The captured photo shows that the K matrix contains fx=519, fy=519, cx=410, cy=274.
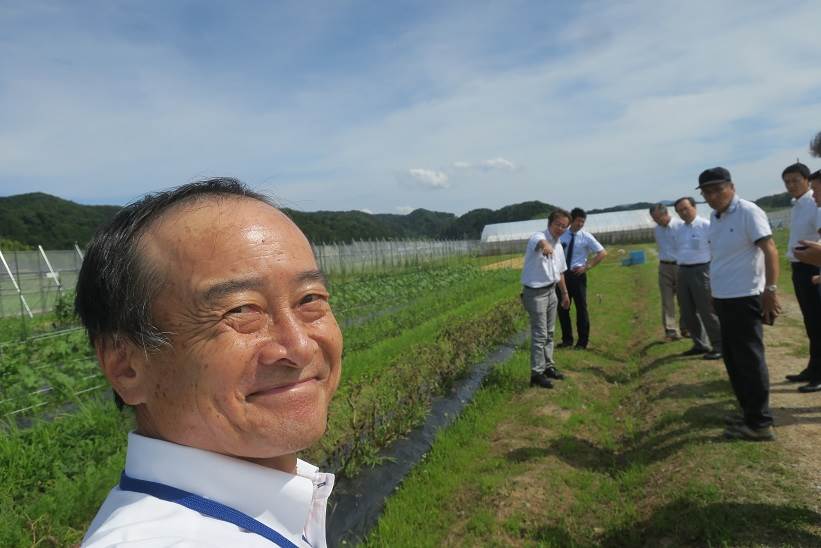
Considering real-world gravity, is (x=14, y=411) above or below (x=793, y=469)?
above

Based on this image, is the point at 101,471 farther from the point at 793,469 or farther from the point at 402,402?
the point at 793,469

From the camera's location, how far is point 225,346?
3.37ft

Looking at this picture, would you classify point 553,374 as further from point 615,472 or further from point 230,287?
point 230,287

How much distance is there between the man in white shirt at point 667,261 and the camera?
26.9ft

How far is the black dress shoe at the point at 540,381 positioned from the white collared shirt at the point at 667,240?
3340 mm

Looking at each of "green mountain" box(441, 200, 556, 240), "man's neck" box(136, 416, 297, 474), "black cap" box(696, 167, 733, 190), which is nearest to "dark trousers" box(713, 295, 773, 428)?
"black cap" box(696, 167, 733, 190)

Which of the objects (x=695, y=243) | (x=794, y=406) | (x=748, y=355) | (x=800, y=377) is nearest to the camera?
(x=748, y=355)

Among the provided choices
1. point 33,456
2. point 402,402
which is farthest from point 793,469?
point 33,456

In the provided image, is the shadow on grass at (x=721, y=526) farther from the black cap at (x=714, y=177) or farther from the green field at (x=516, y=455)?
the black cap at (x=714, y=177)

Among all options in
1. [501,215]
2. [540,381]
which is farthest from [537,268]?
[501,215]

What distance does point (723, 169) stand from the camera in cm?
444

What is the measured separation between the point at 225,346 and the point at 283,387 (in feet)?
0.46

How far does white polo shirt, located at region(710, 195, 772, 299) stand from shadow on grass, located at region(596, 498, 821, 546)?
1.71 metres

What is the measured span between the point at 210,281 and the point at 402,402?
5077 millimetres
